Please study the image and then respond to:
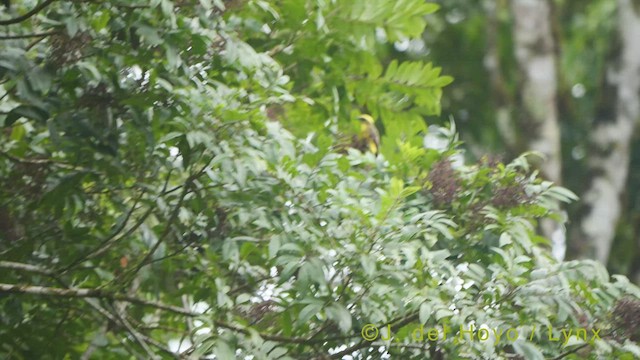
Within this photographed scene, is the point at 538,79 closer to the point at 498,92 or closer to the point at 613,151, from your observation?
the point at 613,151

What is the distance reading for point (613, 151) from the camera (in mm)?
6082

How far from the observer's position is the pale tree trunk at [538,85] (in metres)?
5.62

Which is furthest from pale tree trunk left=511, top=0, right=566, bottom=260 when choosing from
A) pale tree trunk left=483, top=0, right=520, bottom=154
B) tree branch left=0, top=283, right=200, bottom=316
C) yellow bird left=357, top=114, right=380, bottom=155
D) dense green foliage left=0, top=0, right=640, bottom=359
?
tree branch left=0, top=283, right=200, bottom=316

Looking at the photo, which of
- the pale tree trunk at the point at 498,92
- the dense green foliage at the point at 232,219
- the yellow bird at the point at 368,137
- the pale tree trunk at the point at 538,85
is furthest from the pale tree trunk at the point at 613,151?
the dense green foliage at the point at 232,219

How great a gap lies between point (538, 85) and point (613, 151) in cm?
66

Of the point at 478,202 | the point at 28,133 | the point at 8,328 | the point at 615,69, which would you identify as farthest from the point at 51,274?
the point at 615,69

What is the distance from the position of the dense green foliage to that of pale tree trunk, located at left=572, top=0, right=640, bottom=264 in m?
2.48

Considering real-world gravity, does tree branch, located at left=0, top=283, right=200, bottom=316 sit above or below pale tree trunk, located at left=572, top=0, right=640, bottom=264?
above

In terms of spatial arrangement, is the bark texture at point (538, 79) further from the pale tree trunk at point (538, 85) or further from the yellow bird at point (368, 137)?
the yellow bird at point (368, 137)

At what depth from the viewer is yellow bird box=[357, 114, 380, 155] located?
4348 mm

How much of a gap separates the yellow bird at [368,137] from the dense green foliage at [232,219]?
681mm

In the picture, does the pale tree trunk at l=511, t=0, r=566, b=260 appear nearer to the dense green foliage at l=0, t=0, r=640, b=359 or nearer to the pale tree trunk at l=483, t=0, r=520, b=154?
the pale tree trunk at l=483, t=0, r=520, b=154

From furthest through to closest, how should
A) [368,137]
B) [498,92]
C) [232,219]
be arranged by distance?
1. [498,92]
2. [368,137]
3. [232,219]

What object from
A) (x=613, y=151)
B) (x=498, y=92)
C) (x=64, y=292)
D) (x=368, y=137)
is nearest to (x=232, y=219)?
(x=64, y=292)
